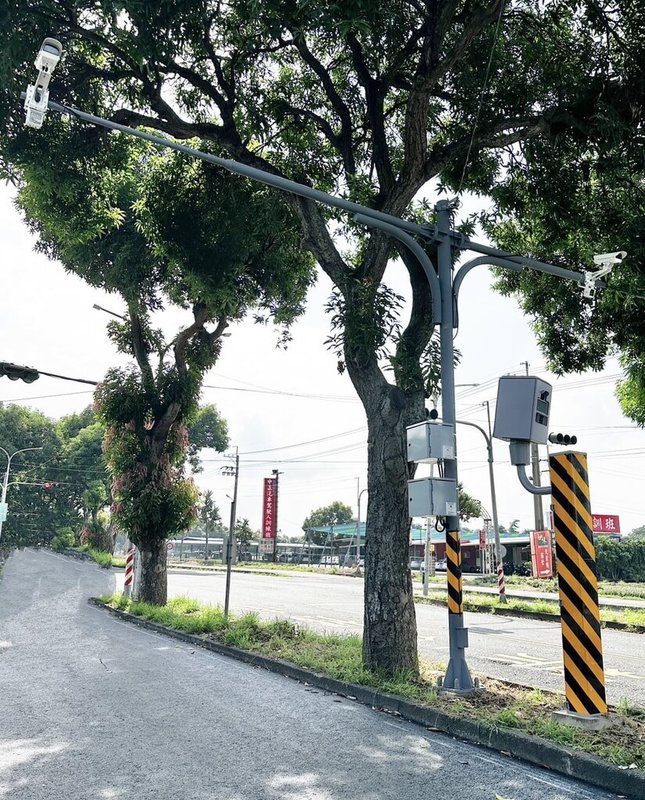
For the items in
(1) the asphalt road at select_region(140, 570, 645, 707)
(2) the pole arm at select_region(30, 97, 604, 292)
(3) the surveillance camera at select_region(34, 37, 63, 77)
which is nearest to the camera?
(3) the surveillance camera at select_region(34, 37, 63, 77)

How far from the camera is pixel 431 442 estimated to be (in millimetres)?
7445

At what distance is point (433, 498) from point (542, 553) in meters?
23.9

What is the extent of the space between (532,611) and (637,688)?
10033 millimetres

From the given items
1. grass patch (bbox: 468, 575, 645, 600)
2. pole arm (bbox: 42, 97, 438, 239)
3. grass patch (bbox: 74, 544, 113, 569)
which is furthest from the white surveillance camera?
grass patch (bbox: 74, 544, 113, 569)

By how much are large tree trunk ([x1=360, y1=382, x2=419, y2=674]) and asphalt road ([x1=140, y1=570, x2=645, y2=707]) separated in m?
1.74

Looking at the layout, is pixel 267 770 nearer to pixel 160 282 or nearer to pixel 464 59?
pixel 464 59

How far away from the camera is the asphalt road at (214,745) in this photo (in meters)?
4.43

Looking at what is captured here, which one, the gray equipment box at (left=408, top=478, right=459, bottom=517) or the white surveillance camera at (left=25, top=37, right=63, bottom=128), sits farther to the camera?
the gray equipment box at (left=408, top=478, right=459, bottom=517)

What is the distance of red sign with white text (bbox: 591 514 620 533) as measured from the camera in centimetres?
3634

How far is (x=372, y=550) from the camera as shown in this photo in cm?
827

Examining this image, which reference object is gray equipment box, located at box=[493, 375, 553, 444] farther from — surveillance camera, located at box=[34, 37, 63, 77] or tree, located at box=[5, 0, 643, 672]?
surveillance camera, located at box=[34, 37, 63, 77]

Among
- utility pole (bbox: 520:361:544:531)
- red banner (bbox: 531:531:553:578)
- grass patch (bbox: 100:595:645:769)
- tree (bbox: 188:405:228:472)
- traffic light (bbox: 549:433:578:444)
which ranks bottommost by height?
grass patch (bbox: 100:595:645:769)

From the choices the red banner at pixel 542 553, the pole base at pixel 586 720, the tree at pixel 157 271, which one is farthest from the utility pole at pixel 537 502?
the pole base at pixel 586 720

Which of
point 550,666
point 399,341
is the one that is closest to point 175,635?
point 550,666
